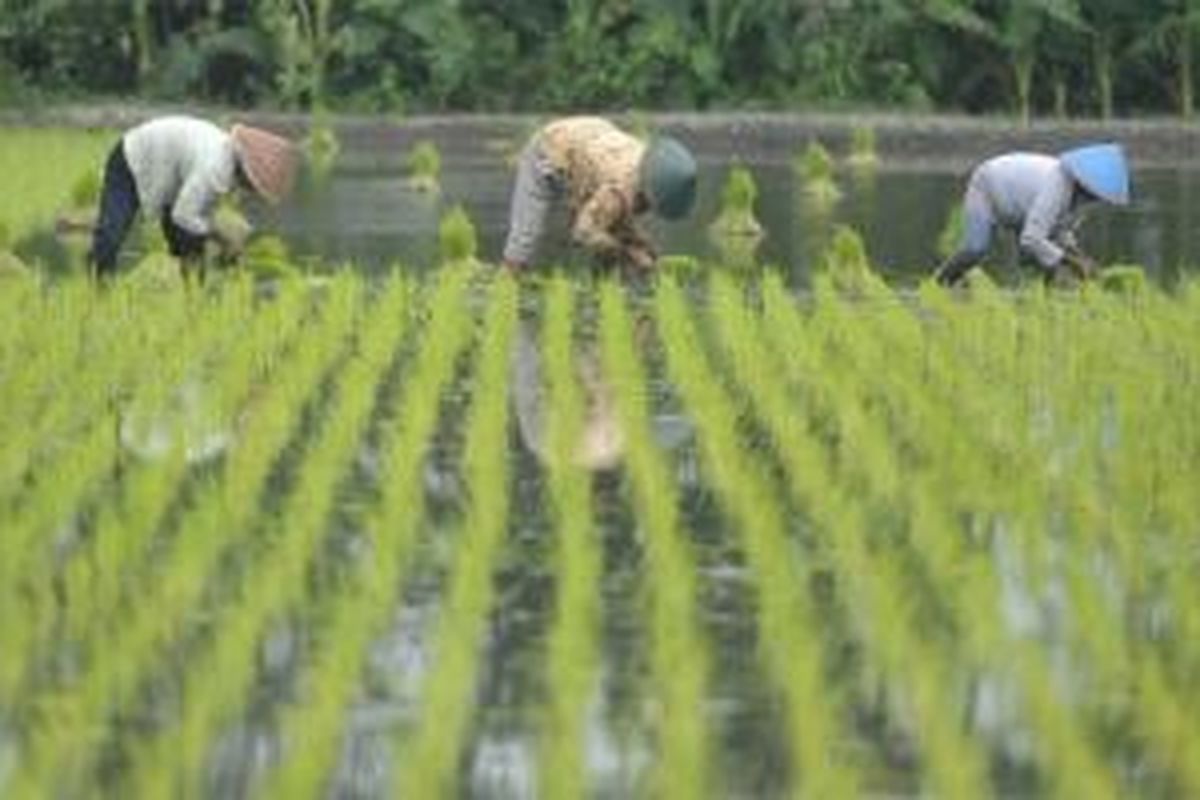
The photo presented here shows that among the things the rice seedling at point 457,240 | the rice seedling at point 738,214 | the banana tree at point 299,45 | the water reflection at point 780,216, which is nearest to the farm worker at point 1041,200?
the water reflection at point 780,216

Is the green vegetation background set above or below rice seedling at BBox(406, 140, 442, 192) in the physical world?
above

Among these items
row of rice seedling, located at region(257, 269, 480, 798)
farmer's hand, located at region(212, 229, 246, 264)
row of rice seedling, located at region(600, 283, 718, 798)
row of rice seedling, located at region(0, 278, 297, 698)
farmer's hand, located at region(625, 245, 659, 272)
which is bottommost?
row of rice seedling, located at region(600, 283, 718, 798)

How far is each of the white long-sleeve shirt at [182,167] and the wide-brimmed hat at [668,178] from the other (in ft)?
4.37

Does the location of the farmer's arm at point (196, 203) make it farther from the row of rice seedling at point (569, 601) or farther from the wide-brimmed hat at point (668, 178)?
the row of rice seedling at point (569, 601)

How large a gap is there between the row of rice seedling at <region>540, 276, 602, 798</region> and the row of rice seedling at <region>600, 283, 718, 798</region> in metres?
0.10

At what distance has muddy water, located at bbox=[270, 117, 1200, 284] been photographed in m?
12.6

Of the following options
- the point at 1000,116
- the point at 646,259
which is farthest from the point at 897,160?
the point at 646,259

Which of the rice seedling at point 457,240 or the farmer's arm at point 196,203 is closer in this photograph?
the farmer's arm at point 196,203

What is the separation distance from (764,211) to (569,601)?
34.3 feet

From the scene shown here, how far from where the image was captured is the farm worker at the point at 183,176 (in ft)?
31.4

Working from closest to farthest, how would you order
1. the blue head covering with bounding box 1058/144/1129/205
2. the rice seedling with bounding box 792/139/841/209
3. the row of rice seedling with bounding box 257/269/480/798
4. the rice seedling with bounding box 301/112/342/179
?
the row of rice seedling with bounding box 257/269/480/798
the blue head covering with bounding box 1058/144/1129/205
the rice seedling with bounding box 792/139/841/209
the rice seedling with bounding box 301/112/342/179

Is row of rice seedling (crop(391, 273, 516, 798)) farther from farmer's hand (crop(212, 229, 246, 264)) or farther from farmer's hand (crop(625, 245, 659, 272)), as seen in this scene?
farmer's hand (crop(212, 229, 246, 264))

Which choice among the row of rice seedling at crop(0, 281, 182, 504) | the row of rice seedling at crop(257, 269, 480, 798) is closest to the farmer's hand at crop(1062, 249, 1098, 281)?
the row of rice seedling at crop(257, 269, 480, 798)

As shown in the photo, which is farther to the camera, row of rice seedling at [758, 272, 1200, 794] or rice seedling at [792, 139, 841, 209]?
rice seedling at [792, 139, 841, 209]
